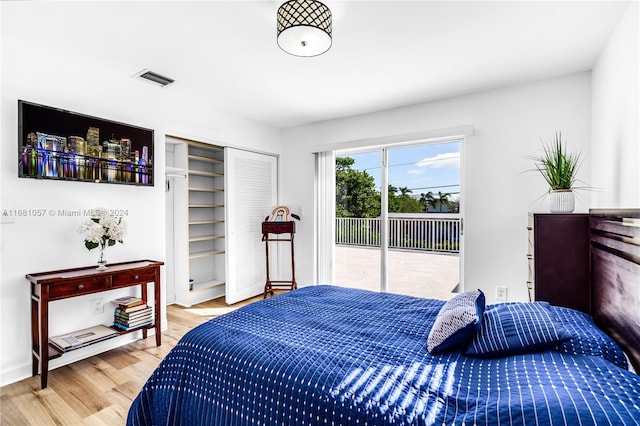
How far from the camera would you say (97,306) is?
300 centimetres

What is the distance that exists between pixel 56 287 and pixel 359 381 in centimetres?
246

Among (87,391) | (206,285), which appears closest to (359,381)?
(87,391)

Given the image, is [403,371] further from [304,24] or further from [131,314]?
[131,314]

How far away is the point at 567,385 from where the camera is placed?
1050mm

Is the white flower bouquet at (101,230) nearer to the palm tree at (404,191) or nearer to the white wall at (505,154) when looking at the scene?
the palm tree at (404,191)

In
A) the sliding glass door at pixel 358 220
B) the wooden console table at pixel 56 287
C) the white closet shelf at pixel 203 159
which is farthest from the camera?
the white closet shelf at pixel 203 159

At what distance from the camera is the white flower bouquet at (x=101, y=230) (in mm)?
2736

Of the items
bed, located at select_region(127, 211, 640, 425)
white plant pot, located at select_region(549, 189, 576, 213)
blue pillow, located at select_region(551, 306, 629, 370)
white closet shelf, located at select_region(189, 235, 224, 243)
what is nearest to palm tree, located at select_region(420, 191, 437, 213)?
white plant pot, located at select_region(549, 189, 576, 213)

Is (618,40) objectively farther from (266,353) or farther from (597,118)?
(266,353)

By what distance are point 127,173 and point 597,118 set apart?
4248mm

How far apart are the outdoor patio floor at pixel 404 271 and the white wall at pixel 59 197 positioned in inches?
95.2

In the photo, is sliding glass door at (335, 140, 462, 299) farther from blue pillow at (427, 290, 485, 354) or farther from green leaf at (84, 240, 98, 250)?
green leaf at (84, 240, 98, 250)

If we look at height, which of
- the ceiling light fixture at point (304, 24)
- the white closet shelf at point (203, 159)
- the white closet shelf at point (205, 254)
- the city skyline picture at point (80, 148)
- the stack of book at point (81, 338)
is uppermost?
the ceiling light fixture at point (304, 24)

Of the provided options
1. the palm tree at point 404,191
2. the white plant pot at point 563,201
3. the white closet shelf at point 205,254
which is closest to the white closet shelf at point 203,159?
the white closet shelf at point 205,254
